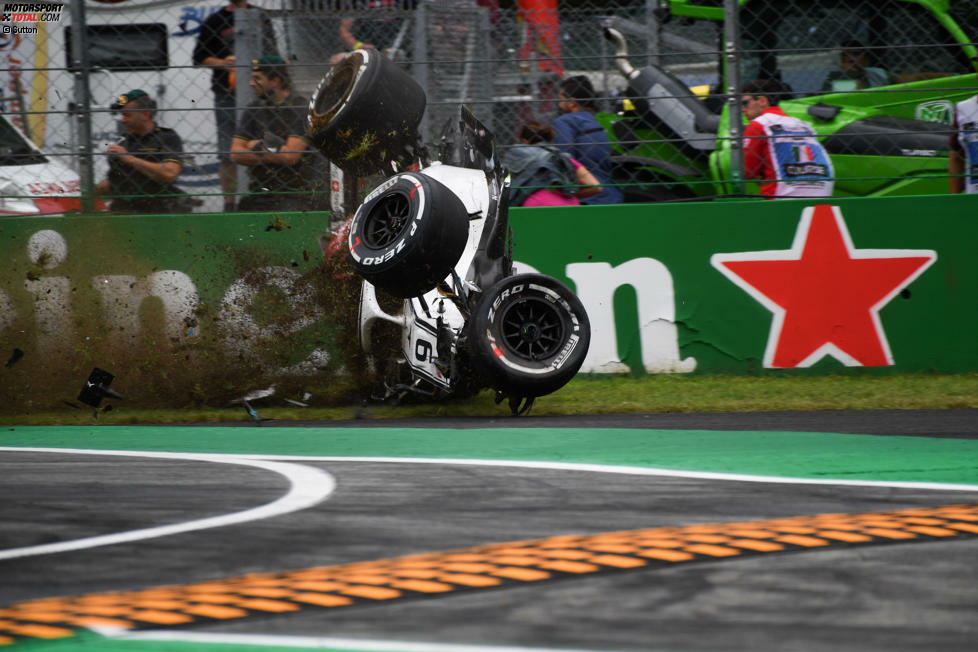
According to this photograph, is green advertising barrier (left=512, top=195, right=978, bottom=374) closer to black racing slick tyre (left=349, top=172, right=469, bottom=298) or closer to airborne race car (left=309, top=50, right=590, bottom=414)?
airborne race car (left=309, top=50, right=590, bottom=414)

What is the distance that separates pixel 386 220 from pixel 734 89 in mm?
2852

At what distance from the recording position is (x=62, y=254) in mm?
7242

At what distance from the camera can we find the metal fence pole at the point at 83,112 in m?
7.52

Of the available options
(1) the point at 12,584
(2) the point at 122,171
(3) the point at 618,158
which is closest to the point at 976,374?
(3) the point at 618,158

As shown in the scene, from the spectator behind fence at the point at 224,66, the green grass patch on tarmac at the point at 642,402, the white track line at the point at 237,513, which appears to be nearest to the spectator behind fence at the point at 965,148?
the green grass patch on tarmac at the point at 642,402

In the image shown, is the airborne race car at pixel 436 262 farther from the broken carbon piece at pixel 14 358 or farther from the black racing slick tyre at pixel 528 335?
the broken carbon piece at pixel 14 358

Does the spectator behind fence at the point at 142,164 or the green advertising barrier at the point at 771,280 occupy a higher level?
the spectator behind fence at the point at 142,164

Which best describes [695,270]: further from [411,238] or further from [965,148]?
[411,238]

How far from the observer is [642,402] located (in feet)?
22.2

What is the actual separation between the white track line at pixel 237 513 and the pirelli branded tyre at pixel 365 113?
95.1 inches

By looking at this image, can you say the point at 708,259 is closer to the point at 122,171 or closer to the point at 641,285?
the point at 641,285

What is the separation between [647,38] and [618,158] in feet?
2.87

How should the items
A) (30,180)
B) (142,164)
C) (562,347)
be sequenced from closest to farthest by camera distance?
(562,347)
(30,180)
(142,164)

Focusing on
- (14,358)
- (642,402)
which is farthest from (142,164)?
(642,402)
